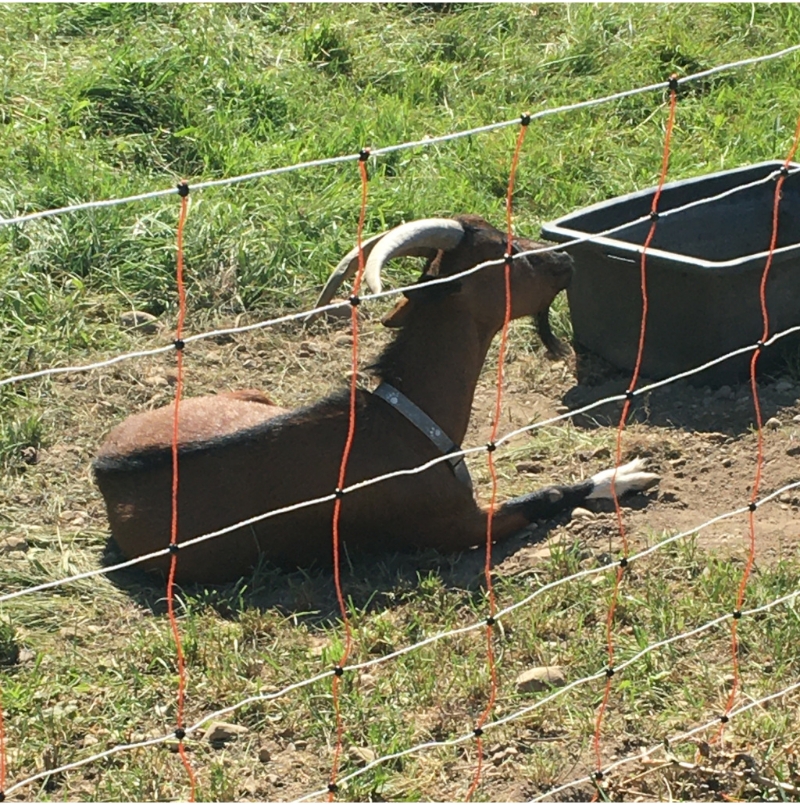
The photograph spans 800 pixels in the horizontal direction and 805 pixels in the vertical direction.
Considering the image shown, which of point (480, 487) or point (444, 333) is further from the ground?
point (444, 333)

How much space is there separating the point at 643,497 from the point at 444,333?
848 mm

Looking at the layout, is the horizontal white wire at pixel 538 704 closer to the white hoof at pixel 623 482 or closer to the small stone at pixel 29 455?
the white hoof at pixel 623 482

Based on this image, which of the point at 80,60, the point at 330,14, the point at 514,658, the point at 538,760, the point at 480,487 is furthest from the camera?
the point at 330,14

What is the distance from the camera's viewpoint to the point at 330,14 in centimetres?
851

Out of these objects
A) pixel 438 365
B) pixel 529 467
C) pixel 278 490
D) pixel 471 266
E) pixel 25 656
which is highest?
pixel 471 266

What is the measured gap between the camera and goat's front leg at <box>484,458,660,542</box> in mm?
4773

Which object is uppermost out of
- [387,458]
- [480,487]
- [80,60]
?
[80,60]

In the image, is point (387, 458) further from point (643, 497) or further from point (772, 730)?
point (772, 730)

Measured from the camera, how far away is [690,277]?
18.1 ft

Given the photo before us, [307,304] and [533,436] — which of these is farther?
[307,304]

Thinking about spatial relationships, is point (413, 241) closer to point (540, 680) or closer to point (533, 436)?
point (533, 436)

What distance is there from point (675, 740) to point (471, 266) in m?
1.87

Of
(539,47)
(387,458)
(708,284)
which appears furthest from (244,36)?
(387,458)

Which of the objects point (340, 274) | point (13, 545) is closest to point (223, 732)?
point (13, 545)
